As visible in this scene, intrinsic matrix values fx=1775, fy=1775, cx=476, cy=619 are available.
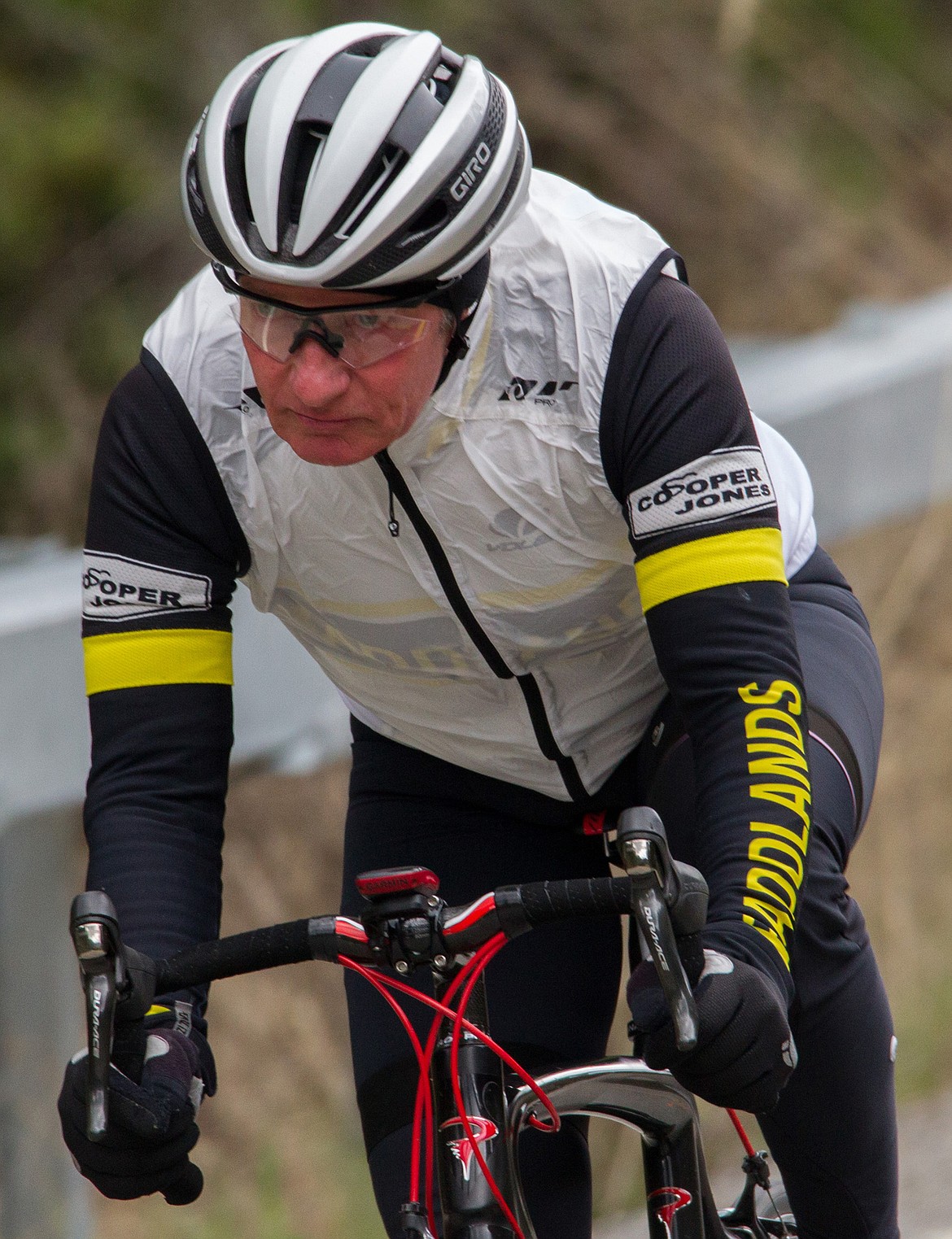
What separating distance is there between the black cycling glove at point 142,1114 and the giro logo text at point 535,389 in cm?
96

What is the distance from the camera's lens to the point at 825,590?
110 inches

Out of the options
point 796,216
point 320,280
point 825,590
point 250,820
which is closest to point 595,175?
point 796,216

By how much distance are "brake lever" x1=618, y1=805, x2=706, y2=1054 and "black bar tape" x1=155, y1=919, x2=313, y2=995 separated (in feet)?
1.34

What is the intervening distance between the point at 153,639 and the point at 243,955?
587 mm

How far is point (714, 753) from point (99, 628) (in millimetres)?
870

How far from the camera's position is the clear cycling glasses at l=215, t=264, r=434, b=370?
2.20 meters

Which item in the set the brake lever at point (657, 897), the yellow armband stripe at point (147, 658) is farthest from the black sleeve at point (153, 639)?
the brake lever at point (657, 897)

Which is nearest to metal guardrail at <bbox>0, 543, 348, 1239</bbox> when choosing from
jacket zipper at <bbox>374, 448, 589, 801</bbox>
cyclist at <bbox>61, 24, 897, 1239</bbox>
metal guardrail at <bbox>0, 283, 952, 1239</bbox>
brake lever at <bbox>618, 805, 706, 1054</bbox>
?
metal guardrail at <bbox>0, 283, 952, 1239</bbox>

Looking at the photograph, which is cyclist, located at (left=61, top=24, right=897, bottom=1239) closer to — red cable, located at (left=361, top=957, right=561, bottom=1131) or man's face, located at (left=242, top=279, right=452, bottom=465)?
man's face, located at (left=242, top=279, right=452, bottom=465)

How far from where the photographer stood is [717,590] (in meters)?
2.30

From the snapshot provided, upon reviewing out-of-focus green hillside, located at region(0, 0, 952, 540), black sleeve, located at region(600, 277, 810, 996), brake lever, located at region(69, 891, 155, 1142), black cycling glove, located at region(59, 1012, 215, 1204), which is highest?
out-of-focus green hillside, located at region(0, 0, 952, 540)

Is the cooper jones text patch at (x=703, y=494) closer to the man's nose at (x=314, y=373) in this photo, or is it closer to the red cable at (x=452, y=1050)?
the man's nose at (x=314, y=373)

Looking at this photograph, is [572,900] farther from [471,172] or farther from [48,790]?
[48,790]

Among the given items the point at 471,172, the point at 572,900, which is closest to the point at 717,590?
the point at 572,900
